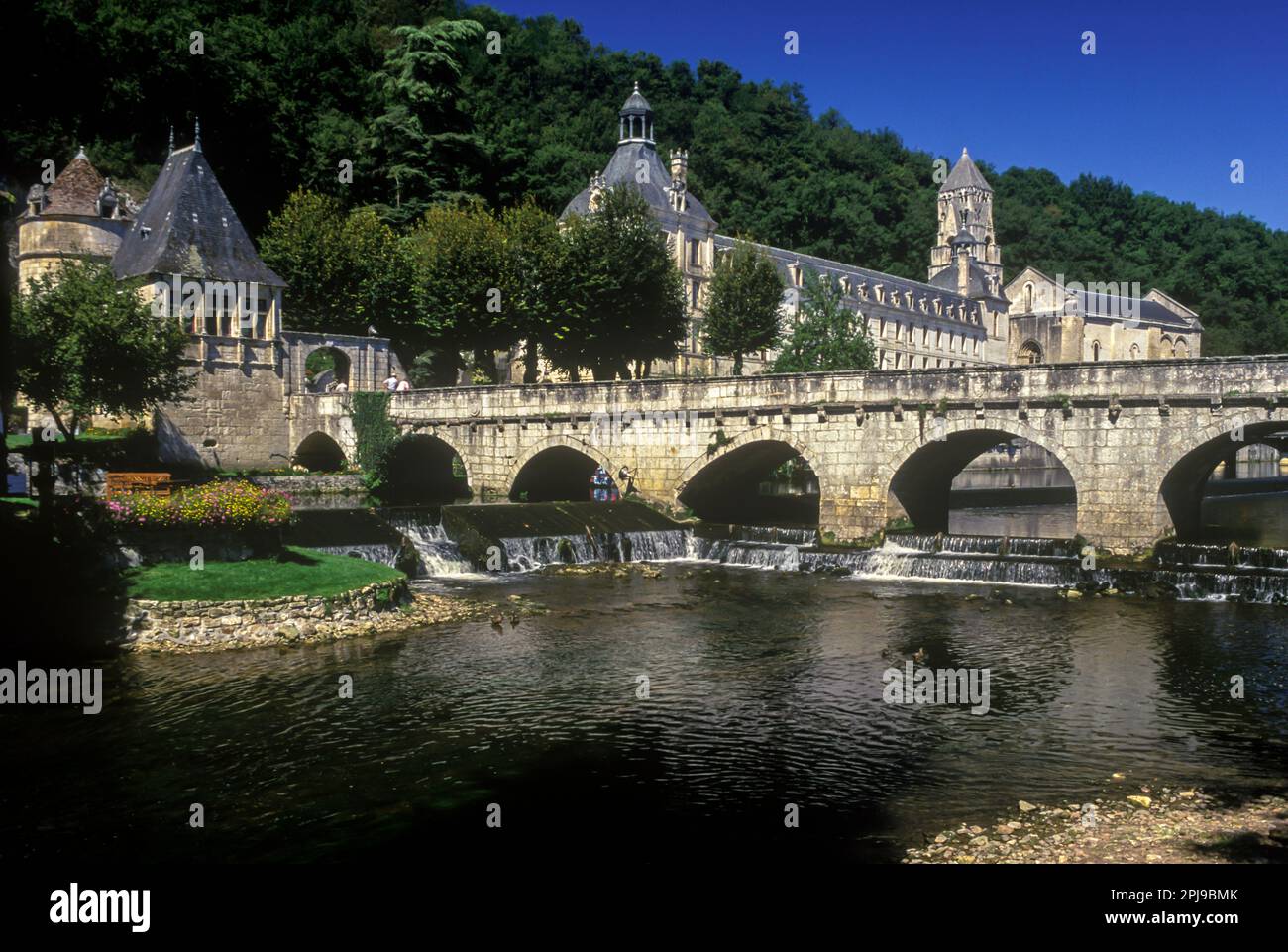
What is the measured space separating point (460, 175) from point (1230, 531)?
5006cm

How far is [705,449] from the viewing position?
4519 centimetres

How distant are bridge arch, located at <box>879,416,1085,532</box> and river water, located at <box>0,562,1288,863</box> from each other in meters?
10.2

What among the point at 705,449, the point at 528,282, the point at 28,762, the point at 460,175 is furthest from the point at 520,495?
the point at 28,762

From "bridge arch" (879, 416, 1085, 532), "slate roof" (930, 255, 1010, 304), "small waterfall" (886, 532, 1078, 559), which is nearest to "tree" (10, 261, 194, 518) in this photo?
"bridge arch" (879, 416, 1085, 532)

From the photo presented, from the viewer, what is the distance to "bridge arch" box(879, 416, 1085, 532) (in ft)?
124

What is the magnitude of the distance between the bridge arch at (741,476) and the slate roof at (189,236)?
24117mm

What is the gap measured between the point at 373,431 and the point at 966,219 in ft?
356

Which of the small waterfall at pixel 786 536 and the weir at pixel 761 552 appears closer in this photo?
the weir at pixel 761 552

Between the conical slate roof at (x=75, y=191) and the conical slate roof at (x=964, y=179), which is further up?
the conical slate roof at (x=964, y=179)

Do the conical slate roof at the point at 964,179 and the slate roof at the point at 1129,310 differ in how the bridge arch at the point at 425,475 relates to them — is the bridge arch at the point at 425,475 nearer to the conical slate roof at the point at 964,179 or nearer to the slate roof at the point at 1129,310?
the slate roof at the point at 1129,310

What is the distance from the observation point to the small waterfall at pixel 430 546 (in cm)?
3766

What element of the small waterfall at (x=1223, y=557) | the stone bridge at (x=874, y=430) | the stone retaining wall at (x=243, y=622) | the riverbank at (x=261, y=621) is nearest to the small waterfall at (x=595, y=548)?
the stone bridge at (x=874, y=430)

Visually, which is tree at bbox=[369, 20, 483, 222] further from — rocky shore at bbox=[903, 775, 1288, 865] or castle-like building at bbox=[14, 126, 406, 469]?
rocky shore at bbox=[903, 775, 1288, 865]
